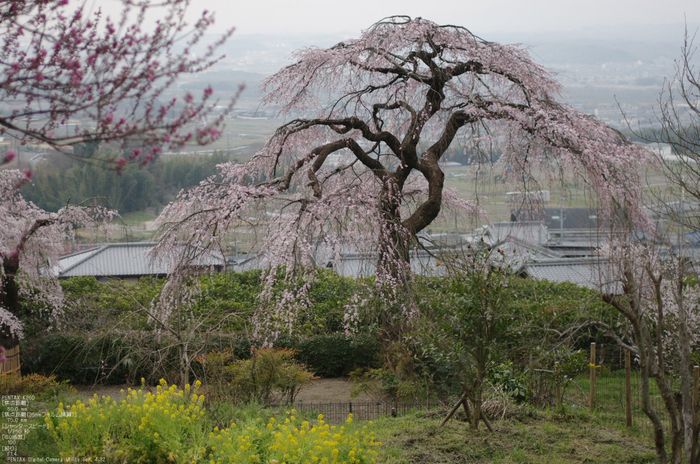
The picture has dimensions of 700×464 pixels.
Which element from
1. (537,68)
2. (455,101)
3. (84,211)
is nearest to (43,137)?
(455,101)

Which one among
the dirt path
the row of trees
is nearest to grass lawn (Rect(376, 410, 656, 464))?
the dirt path

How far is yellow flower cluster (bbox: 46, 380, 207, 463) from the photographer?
371 centimetres

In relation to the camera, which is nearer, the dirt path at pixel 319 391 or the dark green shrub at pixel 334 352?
the dirt path at pixel 319 391

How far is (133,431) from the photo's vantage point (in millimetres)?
3807

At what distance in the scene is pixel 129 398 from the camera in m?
4.48

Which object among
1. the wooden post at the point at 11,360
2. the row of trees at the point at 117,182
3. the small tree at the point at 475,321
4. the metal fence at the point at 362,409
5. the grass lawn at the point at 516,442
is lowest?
the metal fence at the point at 362,409

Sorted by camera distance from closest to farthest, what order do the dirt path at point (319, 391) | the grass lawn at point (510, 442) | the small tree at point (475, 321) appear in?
the grass lawn at point (510, 442) < the small tree at point (475, 321) < the dirt path at point (319, 391)

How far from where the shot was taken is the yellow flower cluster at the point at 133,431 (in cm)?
371

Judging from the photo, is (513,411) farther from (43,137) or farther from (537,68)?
(537,68)

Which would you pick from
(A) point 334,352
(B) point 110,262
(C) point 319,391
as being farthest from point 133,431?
(B) point 110,262

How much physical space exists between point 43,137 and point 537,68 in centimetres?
801

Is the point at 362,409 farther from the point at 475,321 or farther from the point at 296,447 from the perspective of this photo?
the point at 296,447

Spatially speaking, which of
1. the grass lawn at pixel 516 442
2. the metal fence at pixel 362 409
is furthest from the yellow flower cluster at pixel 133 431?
the metal fence at pixel 362 409

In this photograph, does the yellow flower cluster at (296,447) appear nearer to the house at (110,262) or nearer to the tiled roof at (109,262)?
the house at (110,262)
